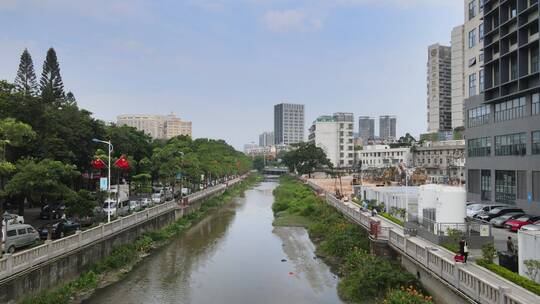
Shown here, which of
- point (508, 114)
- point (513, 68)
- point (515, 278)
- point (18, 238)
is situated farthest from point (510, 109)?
point (18, 238)

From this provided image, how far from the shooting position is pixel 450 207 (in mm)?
26297

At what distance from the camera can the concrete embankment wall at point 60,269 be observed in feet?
64.2

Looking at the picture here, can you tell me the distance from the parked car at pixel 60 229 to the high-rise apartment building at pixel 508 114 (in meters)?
39.2

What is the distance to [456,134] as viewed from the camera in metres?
147

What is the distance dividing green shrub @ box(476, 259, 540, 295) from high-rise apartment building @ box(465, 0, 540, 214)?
2726 centimetres

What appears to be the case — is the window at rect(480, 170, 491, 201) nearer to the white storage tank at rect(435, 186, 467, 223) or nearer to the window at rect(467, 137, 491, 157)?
the window at rect(467, 137, 491, 157)

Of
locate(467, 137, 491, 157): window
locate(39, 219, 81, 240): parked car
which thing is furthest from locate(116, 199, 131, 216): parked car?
locate(467, 137, 491, 157): window

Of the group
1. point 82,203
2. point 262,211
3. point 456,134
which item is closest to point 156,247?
point 82,203

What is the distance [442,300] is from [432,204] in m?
9.98

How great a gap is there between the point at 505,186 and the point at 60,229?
139 feet

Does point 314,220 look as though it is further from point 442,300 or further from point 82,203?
point 442,300

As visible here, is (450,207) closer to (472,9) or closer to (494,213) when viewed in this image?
(494,213)

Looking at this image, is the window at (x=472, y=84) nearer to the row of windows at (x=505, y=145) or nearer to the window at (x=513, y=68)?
the row of windows at (x=505, y=145)

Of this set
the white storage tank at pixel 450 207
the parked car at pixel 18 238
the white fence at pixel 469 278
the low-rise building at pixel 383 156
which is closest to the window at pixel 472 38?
the white storage tank at pixel 450 207
